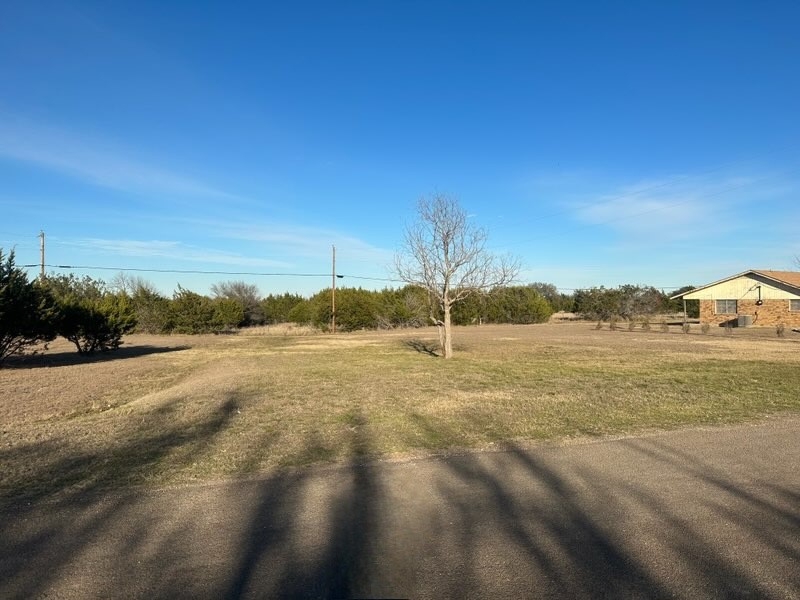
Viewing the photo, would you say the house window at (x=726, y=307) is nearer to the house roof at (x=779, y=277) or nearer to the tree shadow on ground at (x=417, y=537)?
the house roof at (x=779, y=277)

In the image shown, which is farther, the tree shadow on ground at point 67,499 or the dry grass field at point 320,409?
the dry grass field at point 320,409

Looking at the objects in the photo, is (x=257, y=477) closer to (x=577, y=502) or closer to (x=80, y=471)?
(x=80, y=471)

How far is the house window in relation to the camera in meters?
45.9

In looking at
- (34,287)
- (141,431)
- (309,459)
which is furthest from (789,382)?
(34,287)

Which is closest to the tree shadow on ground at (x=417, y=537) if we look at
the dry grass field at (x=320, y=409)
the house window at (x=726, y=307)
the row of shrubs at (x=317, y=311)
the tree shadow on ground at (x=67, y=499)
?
the tree shadow on ground at (x=67, y=499)

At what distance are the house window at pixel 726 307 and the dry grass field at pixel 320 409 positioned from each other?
31692mm

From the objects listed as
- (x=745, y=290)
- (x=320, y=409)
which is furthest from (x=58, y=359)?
(x=745, y=290)

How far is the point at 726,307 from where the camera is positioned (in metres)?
46.3

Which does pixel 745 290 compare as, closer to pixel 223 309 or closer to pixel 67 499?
pixel 223 309

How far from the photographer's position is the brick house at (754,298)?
42.1 metres

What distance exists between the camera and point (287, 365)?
1800 centimetres

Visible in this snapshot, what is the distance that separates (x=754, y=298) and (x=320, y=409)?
1781 inches

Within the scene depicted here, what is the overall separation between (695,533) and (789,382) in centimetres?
1031

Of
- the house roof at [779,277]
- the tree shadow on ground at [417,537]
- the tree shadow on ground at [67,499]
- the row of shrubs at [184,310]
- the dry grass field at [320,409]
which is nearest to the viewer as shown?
the tree shadow on ground at [417,537]
